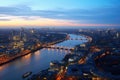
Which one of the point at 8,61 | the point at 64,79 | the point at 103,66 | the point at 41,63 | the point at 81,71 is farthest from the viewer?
the point at 8,61

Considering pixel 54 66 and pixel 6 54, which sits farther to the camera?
pixel 6 54

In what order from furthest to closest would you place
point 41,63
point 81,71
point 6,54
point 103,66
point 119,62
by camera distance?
point 6,54 < point 41,63 < point 119,62 < point 103,66 < point 81,71

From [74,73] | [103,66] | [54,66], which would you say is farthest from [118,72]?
[54,66]

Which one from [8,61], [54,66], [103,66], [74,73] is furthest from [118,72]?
[8,61]

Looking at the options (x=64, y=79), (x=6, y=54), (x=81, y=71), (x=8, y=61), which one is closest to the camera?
(x=64, y=79)

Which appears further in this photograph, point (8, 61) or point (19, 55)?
point (19, 55)

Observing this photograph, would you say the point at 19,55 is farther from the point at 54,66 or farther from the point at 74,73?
the point at 74,73

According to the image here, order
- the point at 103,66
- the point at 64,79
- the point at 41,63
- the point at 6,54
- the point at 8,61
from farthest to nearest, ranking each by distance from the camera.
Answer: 1. the point at 6,54
2. the point at 8,61
3. the point at 41,63
4. the point at 103,66
5. the point at 64,79

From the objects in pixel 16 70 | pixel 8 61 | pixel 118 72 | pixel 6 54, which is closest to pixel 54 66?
pixel 16 70

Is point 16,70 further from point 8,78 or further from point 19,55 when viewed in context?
point 19,55
